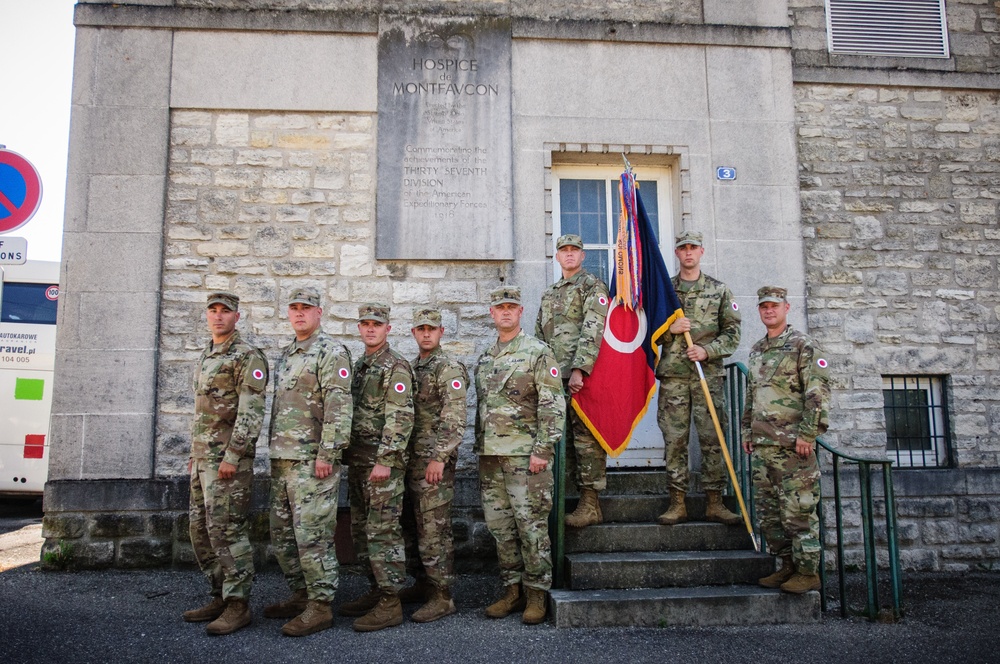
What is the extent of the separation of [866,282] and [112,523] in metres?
6.68

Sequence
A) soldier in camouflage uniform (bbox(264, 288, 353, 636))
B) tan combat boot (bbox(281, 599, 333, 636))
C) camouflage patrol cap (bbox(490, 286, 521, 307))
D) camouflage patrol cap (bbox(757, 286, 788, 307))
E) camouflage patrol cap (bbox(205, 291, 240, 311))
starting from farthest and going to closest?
camouflage patrol cap (bbox(757, 286, 788, 307)), camouflage patrol cap (bbox(490, 286, 521, 307)), camouflage patrol cap (bbox(205, 291, 240, 311)), soldier in camouflage uniform (bbox(264, 288, 353, 636)), tan combat boot (bbox(281, 599, 333, 636))

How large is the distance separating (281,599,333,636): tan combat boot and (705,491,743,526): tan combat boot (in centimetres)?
267

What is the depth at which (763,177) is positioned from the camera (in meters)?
6.78

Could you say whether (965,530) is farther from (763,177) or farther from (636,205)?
(636,205)

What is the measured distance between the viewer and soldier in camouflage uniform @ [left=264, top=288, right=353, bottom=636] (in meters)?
4.52

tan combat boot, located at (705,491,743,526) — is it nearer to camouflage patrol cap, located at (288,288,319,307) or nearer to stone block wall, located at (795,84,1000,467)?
stone block wall, located at (795,84,1000,467)

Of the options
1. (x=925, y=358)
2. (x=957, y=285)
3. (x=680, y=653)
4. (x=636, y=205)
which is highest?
(x=636, y=205)

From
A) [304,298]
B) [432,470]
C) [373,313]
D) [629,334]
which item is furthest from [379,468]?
[629,334]

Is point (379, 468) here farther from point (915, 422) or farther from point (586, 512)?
point (915, 422)

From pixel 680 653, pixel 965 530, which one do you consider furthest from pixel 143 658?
pixel 965 530

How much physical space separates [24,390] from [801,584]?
993 cm

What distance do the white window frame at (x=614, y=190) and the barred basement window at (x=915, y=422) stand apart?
2.37m

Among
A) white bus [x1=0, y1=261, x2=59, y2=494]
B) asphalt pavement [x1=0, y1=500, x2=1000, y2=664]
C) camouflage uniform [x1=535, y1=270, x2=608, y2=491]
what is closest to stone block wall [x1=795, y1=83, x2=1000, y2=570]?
asphalt pavement [x1=0, y1=500, x2=1000, y2=664]

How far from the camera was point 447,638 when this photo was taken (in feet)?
14.4
